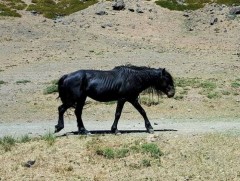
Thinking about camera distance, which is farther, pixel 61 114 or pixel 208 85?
pixel 208 85

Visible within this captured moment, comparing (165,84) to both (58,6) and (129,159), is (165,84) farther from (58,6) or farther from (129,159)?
(58,6)

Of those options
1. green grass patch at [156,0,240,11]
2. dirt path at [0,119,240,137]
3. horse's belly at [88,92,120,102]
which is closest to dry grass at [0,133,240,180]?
horse's belly at [88,92,120,102]

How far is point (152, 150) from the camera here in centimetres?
1292

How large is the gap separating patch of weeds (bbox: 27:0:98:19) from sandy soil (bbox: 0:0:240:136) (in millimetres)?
18589

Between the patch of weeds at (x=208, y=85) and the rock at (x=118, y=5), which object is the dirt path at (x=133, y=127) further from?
the rock at (x=118, y=5)

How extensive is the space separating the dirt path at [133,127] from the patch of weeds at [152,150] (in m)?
2.18

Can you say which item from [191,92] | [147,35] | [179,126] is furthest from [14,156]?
[147,35]

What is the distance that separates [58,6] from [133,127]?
224 ft

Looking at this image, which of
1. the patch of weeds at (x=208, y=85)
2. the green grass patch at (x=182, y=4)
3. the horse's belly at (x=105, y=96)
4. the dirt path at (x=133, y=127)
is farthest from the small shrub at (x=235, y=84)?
the green grass patch at (x=182, y=4)

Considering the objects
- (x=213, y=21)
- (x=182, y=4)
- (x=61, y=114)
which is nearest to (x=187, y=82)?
(x=61, y=114)

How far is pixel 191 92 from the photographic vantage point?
24953mm

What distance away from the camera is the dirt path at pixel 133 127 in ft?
53.1

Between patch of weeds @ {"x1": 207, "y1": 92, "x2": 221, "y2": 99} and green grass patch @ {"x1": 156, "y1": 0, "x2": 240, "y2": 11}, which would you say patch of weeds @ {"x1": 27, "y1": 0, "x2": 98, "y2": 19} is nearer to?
green grass patch @ {"x1": 156, "y1": 0, "x2": 240, "y2": 11}

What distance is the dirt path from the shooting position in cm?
1619
